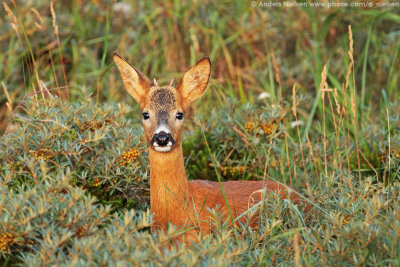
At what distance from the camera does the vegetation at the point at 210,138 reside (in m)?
3.08

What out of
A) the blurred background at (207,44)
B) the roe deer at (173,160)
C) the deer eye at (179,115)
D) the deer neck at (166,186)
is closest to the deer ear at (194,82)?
the roe deer at (173,160)

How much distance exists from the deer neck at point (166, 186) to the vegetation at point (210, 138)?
0.58 feet

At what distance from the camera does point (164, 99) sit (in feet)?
12.7

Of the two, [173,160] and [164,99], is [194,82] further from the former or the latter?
[173,160]

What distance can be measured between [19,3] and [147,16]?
4.53 ft

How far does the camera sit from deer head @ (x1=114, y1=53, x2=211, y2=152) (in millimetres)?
3660

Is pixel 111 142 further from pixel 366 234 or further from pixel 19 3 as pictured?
pixel 19 3

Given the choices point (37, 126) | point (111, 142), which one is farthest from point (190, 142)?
point (37, 126)

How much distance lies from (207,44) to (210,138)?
218 centimetres

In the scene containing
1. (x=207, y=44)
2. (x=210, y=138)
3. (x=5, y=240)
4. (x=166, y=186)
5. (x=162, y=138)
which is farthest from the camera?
(x=207, y=44)

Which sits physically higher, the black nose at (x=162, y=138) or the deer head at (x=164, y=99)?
the deer head at (x=164, y=99)

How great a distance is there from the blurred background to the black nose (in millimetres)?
2659

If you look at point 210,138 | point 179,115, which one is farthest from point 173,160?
point 210,138

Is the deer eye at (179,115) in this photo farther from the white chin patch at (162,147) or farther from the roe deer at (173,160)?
the white chin patch at (162,147)
